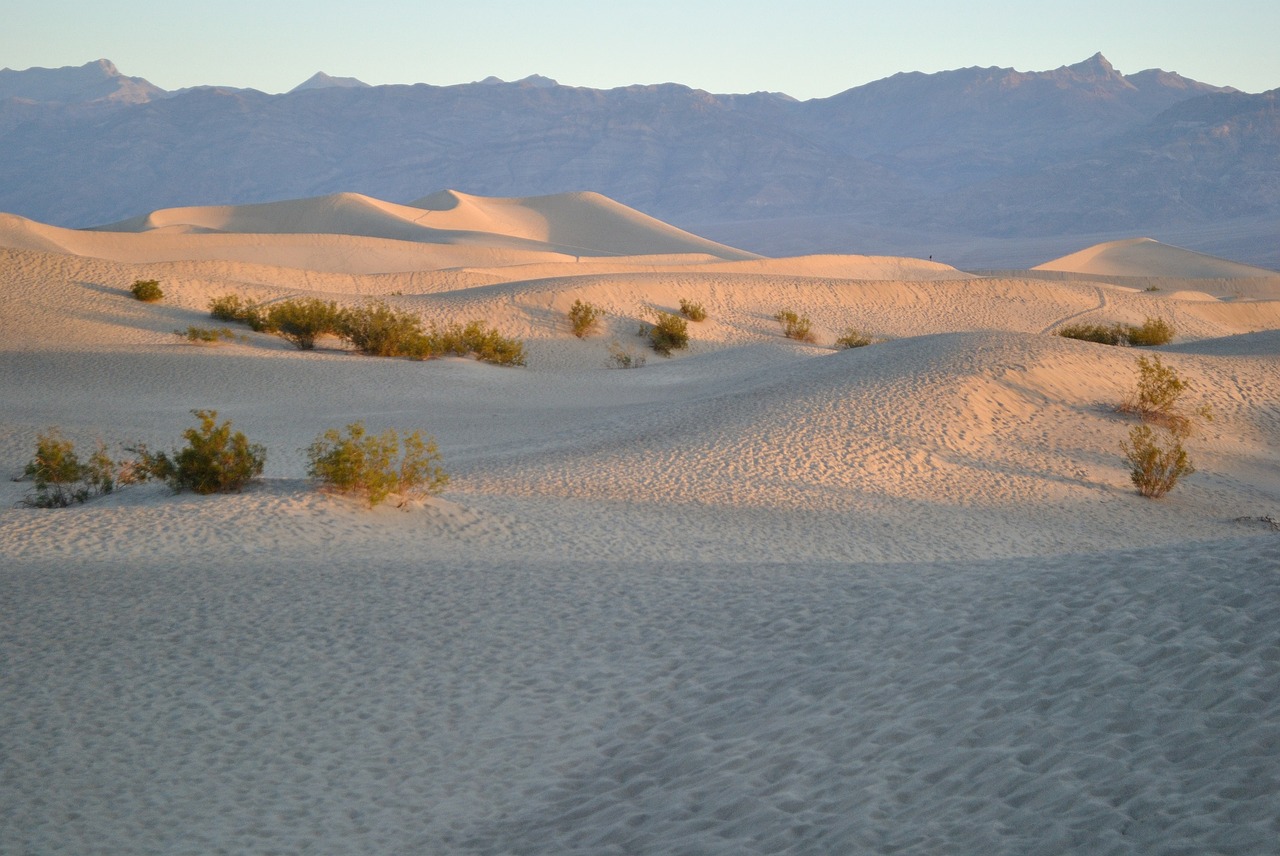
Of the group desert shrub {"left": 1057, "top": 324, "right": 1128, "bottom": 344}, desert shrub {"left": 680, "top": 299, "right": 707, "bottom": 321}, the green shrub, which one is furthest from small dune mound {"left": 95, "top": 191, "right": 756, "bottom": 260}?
the green shrub

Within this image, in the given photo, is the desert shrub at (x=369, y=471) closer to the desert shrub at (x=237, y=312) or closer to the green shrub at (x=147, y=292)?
the desert shrub at (x=237, y=312)

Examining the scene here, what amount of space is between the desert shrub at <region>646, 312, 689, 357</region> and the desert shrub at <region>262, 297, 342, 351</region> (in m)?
7.81

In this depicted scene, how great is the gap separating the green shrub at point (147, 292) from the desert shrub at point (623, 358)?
33.1 feet

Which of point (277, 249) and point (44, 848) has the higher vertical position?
point (277, 249)

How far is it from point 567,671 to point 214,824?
2.29 m

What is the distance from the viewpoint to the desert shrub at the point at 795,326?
31562 millimetres

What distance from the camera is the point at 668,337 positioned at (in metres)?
28.0

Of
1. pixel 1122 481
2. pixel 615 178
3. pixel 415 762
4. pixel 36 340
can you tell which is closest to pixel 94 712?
pixel 415 762

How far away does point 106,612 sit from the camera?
7.59m

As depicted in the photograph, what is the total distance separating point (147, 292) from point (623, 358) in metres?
10.5

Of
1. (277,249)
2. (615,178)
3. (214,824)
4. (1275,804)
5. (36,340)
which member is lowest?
(214,824)

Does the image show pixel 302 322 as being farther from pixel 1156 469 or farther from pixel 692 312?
pixel 1156 469

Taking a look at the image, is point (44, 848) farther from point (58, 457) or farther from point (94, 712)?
point (58, 457)

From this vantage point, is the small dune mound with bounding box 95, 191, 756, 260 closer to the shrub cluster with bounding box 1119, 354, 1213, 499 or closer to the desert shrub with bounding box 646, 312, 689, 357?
the desert shrub with bounding box 646, 312, 689, 357
